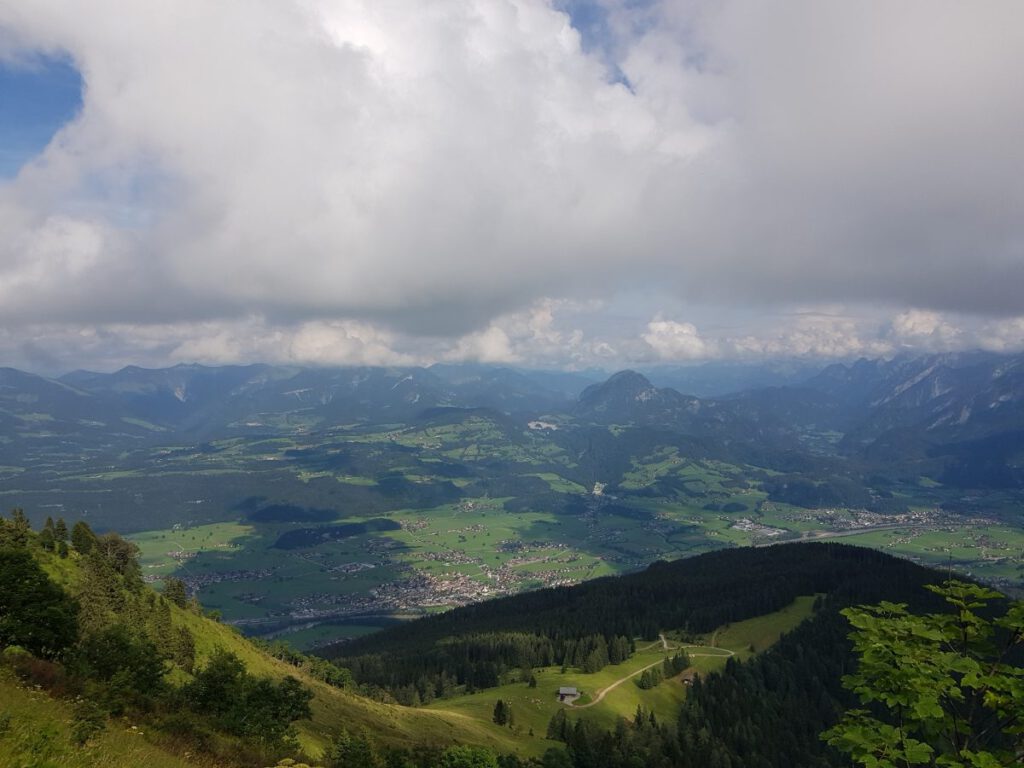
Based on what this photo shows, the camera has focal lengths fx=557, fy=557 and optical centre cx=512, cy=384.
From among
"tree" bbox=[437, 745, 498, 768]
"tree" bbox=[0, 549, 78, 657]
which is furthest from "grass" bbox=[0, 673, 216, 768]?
"tree" bbox=[437, 745, 498, 768]

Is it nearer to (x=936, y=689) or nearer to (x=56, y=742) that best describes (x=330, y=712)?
(x=56, y=742)

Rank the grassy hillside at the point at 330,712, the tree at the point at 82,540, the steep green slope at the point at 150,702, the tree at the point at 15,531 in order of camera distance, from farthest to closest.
→ the tree at the point at 82,540 < the grassy hillside at the point at 330,712 < the tree at the point at 15,531 < the steep green slope at the point at 150,702

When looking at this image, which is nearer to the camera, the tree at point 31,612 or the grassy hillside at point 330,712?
the tree at point 31,612

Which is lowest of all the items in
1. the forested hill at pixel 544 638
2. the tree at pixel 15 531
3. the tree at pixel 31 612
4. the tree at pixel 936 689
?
the forested hill at pixel 544 638

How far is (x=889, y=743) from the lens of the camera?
12.6 m

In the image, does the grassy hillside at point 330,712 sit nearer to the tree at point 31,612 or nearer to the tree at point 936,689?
the tree at point 31,612

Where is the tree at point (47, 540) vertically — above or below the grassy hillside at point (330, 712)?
above

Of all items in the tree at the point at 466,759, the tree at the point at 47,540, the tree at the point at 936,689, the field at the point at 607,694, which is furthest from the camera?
the field at the point at 607,694

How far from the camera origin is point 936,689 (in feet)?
43.1

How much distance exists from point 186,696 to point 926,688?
46.0m

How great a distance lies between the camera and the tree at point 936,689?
12.5 meters

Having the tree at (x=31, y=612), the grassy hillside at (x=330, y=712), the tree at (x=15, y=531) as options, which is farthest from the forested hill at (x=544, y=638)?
the tree at (x=31, y=612)

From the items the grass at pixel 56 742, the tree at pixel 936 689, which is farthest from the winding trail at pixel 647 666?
the tree at pixel 936 689

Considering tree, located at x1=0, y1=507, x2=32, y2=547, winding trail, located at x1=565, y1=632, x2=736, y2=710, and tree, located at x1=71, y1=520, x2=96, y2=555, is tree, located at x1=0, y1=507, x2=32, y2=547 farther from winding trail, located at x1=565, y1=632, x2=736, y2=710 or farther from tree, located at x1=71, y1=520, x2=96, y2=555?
winding trail, located at x1=565, y1=632, x2=736, y2=710
